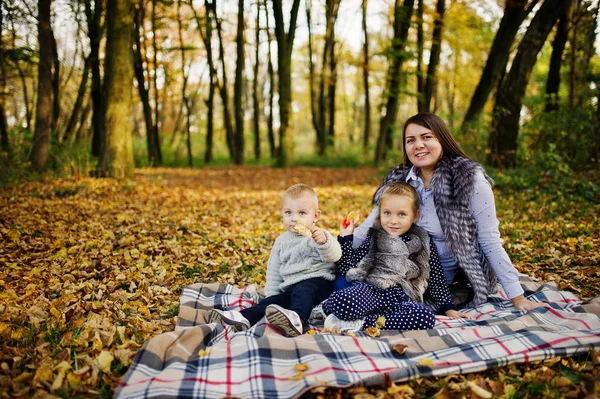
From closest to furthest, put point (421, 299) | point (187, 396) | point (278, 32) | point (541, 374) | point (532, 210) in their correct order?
point (187, 396) → point (541, 374) → point (421, 299) → point (532, 210) → point (278, 32)

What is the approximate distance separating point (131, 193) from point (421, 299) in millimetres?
Result: 7017

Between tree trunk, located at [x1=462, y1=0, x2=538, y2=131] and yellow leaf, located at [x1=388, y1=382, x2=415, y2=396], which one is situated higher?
tree trunk, located at [x1=462, y1=0, x2=538, y2=131]

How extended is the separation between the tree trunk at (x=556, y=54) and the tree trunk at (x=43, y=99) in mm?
11989

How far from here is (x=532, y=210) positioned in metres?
7.14

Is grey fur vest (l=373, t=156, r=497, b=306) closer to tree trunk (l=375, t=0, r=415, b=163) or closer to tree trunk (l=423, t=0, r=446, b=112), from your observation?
tree trunk (l=423, t=0, r=446, b=112)

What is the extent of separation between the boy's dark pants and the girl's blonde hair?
2.82ft

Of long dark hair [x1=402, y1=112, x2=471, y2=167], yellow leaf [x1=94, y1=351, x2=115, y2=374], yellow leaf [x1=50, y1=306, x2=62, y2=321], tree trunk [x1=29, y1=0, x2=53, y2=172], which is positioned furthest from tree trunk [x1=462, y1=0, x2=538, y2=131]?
tree trunk [x1=29, y1=0, x2=53, y2=172]

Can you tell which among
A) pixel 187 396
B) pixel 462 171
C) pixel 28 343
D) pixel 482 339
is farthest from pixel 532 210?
pixel 28 343

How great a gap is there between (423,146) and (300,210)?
112 cm

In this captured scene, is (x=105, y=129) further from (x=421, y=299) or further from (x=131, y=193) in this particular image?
(x=421, y=299)

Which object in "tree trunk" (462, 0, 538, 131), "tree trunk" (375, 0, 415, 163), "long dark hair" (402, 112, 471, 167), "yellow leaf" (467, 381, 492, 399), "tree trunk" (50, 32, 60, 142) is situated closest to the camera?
"yellow leaf" (467, 381, 492, 399)

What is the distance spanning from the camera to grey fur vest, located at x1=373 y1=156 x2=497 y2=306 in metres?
3.44

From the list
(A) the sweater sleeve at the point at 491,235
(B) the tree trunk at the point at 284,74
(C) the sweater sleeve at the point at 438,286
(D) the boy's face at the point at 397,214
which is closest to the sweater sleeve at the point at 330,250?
(D) the boy's face at the point at 397,214

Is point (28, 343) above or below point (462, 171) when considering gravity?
below
